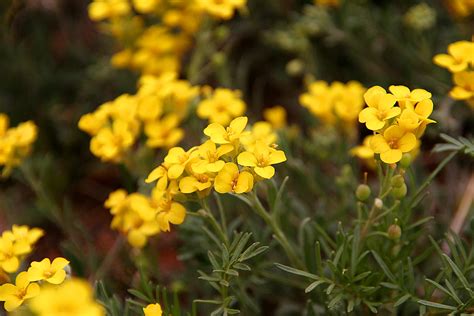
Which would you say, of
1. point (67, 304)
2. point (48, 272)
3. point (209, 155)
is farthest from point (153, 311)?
point (67, 304)

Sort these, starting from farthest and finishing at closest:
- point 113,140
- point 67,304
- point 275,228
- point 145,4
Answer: point 145,4 → point 113,140 → point 275,228 → point 67,304

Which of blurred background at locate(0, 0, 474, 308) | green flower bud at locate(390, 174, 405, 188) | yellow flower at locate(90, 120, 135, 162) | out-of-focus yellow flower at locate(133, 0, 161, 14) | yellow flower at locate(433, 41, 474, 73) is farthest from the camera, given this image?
blurred background at locate(0, 0, 474, 308)


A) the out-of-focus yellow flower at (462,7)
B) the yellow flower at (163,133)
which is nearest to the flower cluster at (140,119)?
the yellow flower at (163,133)

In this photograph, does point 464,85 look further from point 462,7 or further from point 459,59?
point 462,7

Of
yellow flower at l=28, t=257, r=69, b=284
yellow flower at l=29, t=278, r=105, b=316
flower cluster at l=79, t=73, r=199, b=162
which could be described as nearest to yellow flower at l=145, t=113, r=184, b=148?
flower cluster at l=79, t=73, r=199, b=162

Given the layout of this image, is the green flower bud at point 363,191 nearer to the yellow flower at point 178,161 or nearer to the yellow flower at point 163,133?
the yellow flower at point 178,161

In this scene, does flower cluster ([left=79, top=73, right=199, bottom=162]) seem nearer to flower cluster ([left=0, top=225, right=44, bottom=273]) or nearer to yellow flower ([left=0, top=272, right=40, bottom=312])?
flower cluster ([left=0, top=225, right=44, bottom=273])
